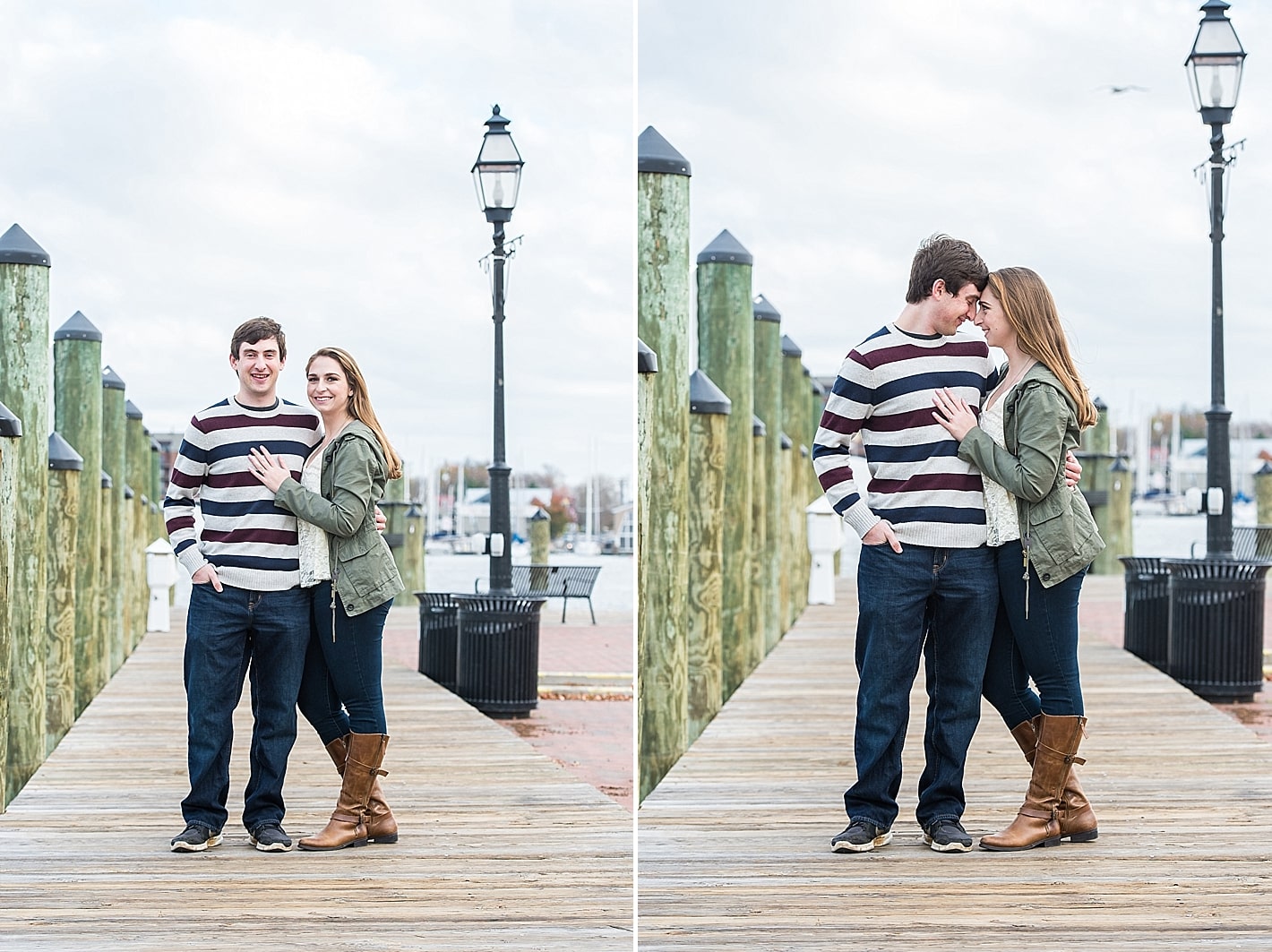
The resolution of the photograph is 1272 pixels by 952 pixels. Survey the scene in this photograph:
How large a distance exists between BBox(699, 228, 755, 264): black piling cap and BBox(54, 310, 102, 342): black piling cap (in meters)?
4.27

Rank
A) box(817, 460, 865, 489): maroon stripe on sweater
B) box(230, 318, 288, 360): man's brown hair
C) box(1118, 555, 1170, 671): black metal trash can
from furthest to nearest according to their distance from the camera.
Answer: box(1118, 555, 1170, 671): black metal trash can < box(230, 318, 288, 360): man's brown hair < box(817, 460, 865, 489): maroon stripe on sweater

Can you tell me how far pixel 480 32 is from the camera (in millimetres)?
27594

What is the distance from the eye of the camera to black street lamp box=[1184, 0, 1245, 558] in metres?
8.99

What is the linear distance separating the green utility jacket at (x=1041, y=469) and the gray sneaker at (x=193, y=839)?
235 cm

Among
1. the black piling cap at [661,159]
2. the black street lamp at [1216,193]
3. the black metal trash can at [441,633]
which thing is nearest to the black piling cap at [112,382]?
the black metal trash can at [441,633]

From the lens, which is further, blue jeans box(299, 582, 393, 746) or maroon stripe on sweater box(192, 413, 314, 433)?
blue jeans box(299, 582, 393, 746)

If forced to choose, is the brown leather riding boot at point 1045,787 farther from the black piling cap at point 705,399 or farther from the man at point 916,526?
the black piling cap at point 705,399

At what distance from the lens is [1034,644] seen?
4133 mm

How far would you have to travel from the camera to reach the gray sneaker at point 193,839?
4484mm

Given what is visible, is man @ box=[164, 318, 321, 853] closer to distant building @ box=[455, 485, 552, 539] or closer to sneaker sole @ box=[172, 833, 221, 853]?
sneaker sole @ box=[172, 833, 221, 853]

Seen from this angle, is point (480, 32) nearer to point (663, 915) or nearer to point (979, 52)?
point (979, 52)

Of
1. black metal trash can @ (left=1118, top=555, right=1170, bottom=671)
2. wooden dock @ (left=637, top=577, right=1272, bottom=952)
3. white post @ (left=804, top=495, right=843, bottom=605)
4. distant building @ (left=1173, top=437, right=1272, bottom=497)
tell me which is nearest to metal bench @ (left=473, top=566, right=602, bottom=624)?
white post @ (left=804, top=495, right=843, bottom=605)

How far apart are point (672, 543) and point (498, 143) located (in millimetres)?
4496

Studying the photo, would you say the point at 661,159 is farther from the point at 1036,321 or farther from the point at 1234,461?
the point at 1234,461
